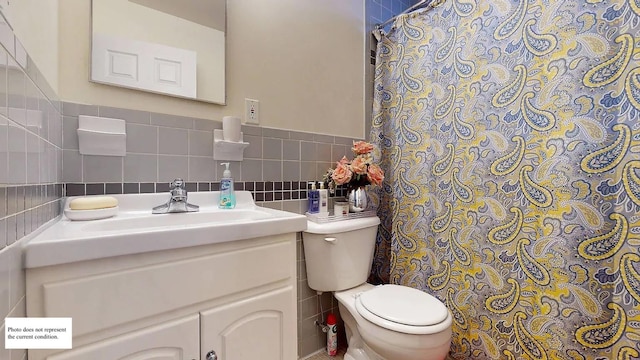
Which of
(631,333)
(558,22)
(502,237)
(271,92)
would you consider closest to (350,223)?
(502,237)

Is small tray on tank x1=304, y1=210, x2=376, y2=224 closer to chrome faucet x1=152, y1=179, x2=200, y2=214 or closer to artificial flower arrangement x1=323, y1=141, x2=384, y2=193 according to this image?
artificial flower arrangement x1=323, y1=141, x2=384, y2=193

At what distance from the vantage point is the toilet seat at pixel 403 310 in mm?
986

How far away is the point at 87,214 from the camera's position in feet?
2.72

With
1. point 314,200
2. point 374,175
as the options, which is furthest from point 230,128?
point 374,175

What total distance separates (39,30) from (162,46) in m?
0.43

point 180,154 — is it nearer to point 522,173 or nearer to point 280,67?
point 280,67

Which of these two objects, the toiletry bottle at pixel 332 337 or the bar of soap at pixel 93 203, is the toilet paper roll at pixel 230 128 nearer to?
the bar of soap at pixel 93 203

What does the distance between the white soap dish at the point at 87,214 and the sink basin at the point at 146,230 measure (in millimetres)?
15

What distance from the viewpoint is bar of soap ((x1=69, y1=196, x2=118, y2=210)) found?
82 centimetres

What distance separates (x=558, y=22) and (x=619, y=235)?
0.76m

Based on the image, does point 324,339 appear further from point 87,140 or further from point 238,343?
point 87,140

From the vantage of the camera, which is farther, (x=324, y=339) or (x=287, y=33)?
(x=324, y=339)

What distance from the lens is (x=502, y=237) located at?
1.13m

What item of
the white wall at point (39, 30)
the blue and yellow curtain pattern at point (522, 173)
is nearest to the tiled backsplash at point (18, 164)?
the white wall at point (39, 30)
